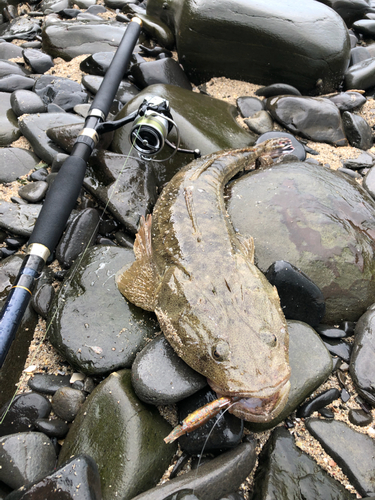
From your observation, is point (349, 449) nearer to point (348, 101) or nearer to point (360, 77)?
point (348, 101)

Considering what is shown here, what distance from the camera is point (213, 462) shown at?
2582mm

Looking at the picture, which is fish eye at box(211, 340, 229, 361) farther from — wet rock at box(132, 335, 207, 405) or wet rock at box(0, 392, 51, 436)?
wet rock at box(0, 392, 51, 436)

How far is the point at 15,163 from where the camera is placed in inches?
186

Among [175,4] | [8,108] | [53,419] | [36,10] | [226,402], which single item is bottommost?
[53,419]

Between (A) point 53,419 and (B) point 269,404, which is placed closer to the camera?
(B) point 269,404

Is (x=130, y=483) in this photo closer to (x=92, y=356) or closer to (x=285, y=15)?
(x=92, y=356)

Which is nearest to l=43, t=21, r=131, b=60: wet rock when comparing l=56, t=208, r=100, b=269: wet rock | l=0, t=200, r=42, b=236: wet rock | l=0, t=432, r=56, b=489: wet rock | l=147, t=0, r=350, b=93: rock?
l=147, t=0, r=350, b=93: rock

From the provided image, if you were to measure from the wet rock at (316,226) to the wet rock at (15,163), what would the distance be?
9.08ft

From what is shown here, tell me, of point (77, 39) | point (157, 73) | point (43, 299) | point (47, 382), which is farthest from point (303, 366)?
point (77, 39)

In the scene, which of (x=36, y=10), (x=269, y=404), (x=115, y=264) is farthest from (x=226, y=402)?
(x=36, y=10)

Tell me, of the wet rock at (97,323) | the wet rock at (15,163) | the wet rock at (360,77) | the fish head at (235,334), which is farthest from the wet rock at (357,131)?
the wet rock at (15,163)

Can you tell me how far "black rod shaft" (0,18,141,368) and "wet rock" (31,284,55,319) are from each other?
0.53 meters

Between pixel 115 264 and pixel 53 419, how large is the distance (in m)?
1.50

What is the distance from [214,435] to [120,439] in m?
0.69
